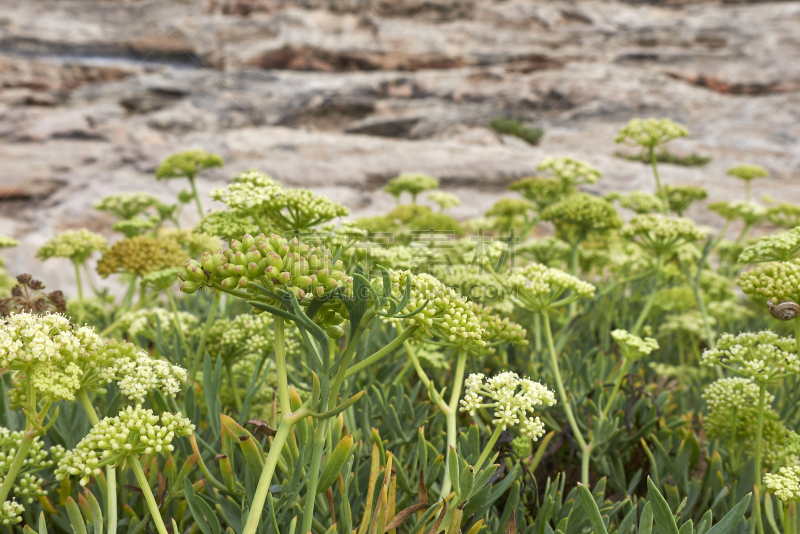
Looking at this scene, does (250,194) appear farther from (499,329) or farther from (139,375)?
(499,329)

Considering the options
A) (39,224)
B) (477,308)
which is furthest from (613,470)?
(39,224)

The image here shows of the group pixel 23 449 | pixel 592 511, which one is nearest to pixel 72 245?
pixel 23 449

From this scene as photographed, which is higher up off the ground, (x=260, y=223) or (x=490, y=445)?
(x=260, y=223)

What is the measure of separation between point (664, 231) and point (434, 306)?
7.36 feet

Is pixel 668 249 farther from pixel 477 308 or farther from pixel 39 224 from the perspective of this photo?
pixel 39 224

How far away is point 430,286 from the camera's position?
1.30 metres

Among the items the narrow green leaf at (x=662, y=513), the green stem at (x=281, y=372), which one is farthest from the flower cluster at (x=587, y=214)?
the green stem at (x=281, y=372)

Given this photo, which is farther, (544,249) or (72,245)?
(544,249)

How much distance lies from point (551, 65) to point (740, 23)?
935 cm

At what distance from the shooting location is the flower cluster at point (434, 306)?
1.20 m

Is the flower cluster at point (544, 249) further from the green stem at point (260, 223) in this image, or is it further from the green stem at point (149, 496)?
the green stem at point (149, 496)

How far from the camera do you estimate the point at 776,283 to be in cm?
162

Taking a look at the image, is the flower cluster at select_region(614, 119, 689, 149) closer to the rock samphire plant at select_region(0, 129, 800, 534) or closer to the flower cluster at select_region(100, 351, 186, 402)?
the rock samphire plant at select_region(0, 129, 800, 534)

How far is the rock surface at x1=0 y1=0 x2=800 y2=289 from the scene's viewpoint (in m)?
10.2
